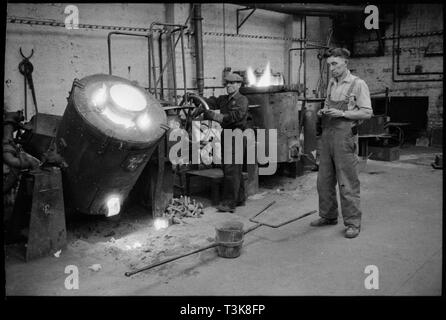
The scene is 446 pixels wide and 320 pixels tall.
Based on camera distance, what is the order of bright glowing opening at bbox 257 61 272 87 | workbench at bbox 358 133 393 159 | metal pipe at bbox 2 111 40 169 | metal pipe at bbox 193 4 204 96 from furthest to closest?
workbench at bbox 358 133 393 159
bright glowing opening at bbox 257 61 272 87
metal pipe at bbox 193 4 204 96
metal pipe at bbox 2 111 40 169

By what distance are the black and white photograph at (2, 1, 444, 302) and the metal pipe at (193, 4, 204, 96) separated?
0.03 meters

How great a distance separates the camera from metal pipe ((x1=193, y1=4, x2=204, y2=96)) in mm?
7695

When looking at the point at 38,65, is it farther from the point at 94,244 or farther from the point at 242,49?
the point at 242,49

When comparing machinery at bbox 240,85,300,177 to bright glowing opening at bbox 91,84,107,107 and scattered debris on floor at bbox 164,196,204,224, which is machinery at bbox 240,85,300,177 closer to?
scattered debris on floor at bbox 164,196,204,224

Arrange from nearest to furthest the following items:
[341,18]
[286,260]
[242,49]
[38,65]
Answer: [286,260]
[38,65]
[242,49]
[341,18]

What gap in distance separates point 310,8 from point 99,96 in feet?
22.8

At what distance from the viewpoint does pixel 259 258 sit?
3.89 meters

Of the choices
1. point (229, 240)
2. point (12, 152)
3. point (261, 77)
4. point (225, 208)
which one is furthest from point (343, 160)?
point (261, 77)

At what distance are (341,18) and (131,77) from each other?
6.14 meters

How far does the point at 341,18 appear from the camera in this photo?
1045cm

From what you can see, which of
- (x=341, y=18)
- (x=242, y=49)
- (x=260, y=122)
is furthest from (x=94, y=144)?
(x=341, y=18)

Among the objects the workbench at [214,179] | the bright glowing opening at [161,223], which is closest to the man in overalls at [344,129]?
the workbench at [214,179]

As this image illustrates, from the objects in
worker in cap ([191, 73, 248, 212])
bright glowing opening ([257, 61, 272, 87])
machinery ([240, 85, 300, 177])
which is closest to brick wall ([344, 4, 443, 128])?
bright glowing opening ([257, 61, 272, 87])

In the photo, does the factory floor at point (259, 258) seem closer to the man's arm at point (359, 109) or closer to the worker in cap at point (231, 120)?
the worker in cap at point (231, 120)
